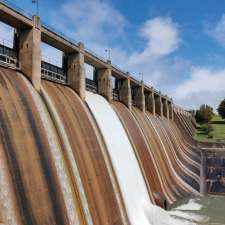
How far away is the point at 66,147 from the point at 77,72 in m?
7.77

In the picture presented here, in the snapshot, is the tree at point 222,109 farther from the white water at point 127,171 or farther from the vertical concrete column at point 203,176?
the white water at point 127,171

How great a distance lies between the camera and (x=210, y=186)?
113ft

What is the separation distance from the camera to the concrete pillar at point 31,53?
1535 cm

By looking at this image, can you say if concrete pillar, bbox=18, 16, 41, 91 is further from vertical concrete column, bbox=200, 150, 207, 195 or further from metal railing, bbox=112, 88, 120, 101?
vertical concrete column, bbox=200, 150, 207, 195

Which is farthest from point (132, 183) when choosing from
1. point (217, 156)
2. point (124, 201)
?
point (217, 156)

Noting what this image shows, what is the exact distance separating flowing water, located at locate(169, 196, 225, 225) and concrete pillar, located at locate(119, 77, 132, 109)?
1079cm

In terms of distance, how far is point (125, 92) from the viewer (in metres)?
31.0

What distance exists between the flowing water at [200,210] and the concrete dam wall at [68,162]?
1441 mm

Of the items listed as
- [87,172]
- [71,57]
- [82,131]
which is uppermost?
[71,57]

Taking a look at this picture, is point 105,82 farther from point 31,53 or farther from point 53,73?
point 31,53

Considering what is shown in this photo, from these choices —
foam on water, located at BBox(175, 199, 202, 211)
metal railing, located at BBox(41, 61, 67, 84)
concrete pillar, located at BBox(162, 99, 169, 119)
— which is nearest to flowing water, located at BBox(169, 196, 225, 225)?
foam on water, located at BBox(175, 199, 202, 211)

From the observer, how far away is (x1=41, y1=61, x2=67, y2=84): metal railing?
19152 millimetres

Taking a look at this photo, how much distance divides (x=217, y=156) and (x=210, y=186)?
6.39 m

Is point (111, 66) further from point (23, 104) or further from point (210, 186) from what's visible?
point (210, 186)
